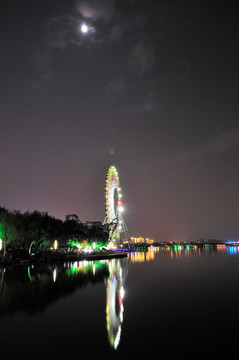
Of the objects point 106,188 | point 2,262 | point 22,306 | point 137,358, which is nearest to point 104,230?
point 106,188

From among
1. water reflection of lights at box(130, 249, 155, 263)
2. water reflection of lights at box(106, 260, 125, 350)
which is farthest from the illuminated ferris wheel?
water reflection of lights at box(106, 260, 125, 350)

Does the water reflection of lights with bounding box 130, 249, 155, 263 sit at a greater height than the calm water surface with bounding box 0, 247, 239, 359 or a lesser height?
lesser

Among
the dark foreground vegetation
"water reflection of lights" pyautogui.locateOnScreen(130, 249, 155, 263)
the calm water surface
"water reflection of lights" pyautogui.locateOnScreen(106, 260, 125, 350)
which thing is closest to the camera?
the calm water surface

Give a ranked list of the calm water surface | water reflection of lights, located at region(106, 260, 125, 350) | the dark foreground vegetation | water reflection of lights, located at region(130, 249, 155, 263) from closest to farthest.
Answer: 1. the calm water surface
2. water reflection of lights, located at region(106, 260, 125, 350)
3. the dark foreground vegetation
4. water reflection of lights, located at region(130, 249, 155, 263)

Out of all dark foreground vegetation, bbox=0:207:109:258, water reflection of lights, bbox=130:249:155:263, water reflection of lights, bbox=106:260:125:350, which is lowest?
water reflection of lights, bbox=130:249:155:263

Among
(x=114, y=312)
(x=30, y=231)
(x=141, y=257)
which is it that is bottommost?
(x=141, y=257)

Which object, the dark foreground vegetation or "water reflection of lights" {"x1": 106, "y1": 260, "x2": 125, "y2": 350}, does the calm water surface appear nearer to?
"water reflection of lights" {"x1": 106, "y1": 260, "x2": 125, "y2": 350}

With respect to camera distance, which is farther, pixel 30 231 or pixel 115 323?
pixel 30 231

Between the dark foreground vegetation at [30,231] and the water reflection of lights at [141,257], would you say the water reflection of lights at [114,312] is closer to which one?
the dark foreground vegetation at [30,231]

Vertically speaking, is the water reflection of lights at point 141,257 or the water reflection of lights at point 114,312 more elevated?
the water reflection of lights at point 114,312

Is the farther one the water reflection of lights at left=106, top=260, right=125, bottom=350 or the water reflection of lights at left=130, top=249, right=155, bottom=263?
the water reflection of lights at left=130, top=249, right=155, bottom=263

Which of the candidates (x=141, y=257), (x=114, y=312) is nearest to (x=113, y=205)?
(x=141, y=257)

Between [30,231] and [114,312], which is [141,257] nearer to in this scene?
[30,231]

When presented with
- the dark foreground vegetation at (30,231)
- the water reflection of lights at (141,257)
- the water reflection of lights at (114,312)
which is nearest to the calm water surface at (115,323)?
the water reflection of lights at (114,312)
